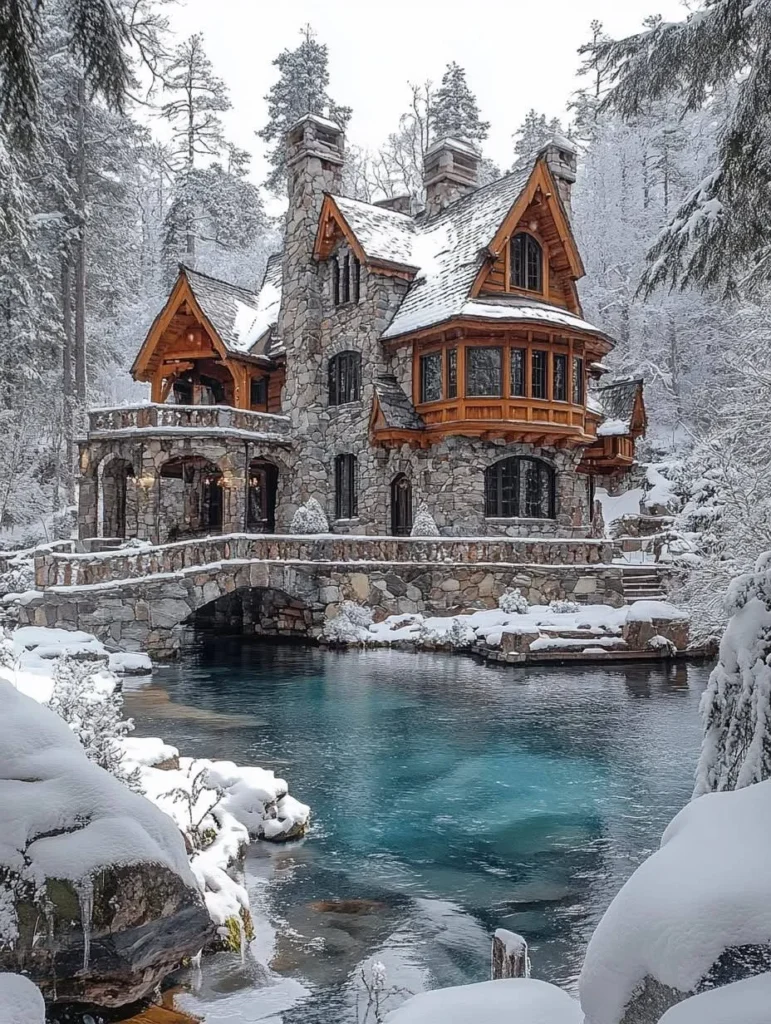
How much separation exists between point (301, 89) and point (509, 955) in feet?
148

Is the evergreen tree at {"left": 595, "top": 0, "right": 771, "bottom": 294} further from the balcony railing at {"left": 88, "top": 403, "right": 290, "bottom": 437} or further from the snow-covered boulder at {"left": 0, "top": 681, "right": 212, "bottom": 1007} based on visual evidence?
the balcony railing at {"left": 88, "top": 403, "right": 290, "bottom": 437}

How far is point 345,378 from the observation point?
28500 mm

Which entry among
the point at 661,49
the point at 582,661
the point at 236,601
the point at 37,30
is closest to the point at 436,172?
the point at 236,601

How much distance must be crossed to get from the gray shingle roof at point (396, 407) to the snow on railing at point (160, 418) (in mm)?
4626

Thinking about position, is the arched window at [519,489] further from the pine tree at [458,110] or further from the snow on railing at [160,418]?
the pine tree at [458,110]

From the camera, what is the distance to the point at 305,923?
698 centimetres

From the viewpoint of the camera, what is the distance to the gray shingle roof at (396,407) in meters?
25.7

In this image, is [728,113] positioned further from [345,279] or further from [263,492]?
[263,492]

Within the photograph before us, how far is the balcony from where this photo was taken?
25359 mm

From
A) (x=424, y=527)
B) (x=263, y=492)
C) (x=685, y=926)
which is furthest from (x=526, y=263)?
(x=685, y=926)

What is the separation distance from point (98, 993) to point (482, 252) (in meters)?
23.9

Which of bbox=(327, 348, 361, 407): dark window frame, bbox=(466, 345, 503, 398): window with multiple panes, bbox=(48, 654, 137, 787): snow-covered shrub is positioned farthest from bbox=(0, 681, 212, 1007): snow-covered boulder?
bbox=(327, 348, 361, 407): dark window frame

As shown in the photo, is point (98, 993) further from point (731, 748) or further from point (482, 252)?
point (482, 252)

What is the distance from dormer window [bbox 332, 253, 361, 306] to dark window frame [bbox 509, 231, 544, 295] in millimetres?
5270
